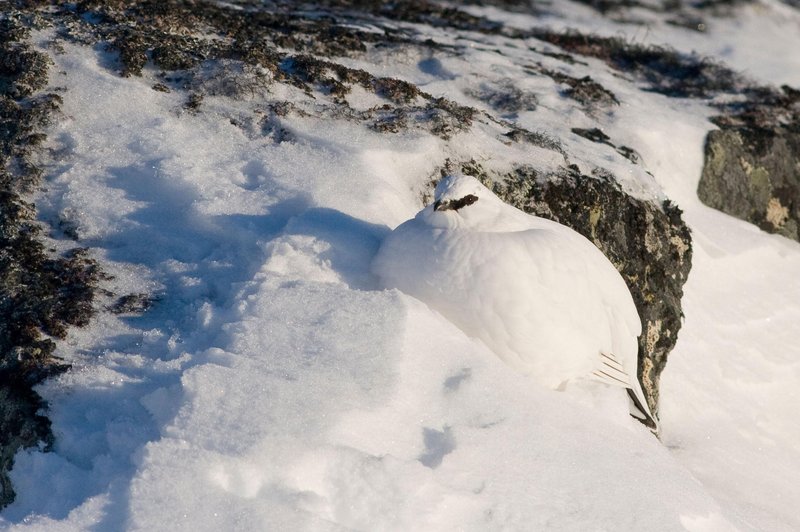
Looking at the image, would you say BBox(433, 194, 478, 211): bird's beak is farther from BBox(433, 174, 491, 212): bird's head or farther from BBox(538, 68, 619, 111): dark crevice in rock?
BBox(538, 68, 619, 111): dark crevice in rock

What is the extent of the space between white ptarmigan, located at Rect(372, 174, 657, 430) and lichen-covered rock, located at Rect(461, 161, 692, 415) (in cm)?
92

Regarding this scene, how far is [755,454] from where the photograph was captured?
462 centimetres

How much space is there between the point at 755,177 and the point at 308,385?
4.50 metres

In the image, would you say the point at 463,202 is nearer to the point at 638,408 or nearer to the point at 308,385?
the point at 308,385

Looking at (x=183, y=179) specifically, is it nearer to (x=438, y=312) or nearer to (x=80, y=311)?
(x=80, y=311)

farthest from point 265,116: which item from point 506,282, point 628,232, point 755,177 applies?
point 755,177

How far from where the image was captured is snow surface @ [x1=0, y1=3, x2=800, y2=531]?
269cm

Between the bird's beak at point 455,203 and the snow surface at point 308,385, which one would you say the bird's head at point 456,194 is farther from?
the snow surface at point 308,385

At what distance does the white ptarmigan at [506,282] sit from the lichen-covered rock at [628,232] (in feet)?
3.03

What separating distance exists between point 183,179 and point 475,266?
150 cm

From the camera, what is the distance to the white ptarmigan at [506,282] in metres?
3.52

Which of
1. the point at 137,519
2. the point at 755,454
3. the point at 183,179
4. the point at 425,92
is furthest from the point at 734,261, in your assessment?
the point at 137,519

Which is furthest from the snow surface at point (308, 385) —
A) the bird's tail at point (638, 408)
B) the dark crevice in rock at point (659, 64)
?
the dark crevice in rock at point (659, 64)

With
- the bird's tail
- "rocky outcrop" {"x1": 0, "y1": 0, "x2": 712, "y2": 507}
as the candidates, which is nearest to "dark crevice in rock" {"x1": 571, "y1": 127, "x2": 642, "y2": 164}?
"rocky outcrop" {"x1": 0, "y1": 0, "x2": 712, "y2": 507}
